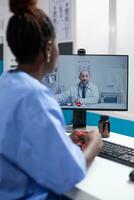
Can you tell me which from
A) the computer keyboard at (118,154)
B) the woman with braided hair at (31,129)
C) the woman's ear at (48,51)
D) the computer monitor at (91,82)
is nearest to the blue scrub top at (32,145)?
the woman with braided hair at (31,129)

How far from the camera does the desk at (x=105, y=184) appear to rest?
1.12 m

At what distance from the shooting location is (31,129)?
38.3 inches

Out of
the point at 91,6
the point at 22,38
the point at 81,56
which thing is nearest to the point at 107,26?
the point at 91,6

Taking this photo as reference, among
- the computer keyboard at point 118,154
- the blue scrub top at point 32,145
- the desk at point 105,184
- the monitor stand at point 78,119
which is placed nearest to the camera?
the blue scrub top at point 32,145

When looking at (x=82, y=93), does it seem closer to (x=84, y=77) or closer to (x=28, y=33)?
(x=84, y=77)

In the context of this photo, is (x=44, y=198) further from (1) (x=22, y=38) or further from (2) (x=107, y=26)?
(2) (x=107, y=26)

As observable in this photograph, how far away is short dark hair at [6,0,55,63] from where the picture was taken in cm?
107

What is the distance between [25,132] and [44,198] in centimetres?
26

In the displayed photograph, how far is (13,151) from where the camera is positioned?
1.00 meters

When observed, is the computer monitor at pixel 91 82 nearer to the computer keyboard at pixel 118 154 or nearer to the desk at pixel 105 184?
the computer keyboard at pixel 118 154

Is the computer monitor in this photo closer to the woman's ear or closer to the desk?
the desk

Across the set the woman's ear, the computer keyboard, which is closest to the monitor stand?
the computer keyboard

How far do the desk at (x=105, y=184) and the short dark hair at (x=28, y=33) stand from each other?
46 centimetres

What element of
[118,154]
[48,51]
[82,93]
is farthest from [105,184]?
[82,93]
